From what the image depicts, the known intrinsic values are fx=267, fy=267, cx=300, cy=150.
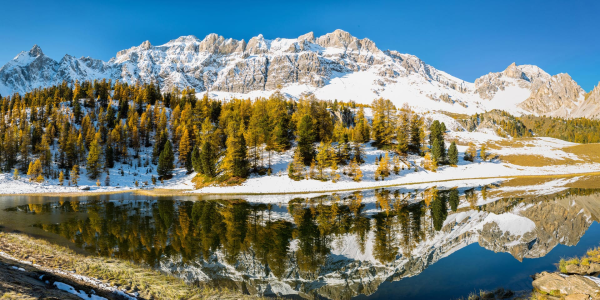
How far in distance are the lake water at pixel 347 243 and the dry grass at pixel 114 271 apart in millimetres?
1061

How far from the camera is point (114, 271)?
13.5 metres

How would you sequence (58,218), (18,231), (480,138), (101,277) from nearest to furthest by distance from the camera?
1. (101,277)
2. (18,231)
3. (58,218)
4. (480,138)

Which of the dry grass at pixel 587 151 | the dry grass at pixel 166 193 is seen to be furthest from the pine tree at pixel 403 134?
the dry grass at pixel 587 151

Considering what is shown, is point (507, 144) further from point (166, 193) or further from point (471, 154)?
point (166, 193)

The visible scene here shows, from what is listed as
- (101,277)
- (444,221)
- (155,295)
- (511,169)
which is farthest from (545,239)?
(511,169)

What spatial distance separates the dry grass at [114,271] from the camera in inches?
452

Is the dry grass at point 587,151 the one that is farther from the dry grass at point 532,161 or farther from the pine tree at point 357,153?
the pine tree at point 357,153

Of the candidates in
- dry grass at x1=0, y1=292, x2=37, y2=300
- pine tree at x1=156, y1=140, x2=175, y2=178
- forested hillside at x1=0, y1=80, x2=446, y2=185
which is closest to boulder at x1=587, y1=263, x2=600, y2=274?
dry grass at x1=0, y1=292, x2=37, y2=300

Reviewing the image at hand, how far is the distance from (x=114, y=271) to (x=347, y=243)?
1405cm

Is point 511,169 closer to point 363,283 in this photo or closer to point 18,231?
point 363,283

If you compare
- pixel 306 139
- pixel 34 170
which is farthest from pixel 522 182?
pixel 34 170

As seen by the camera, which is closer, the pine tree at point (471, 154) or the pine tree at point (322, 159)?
the pine tree at point (322, 159)

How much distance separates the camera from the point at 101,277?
12.6 metres

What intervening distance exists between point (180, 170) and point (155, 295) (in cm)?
6956
